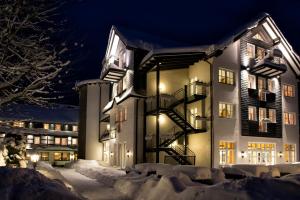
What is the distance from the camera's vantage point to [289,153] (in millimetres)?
33688

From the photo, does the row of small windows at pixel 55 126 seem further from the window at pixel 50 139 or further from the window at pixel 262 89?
the window at pixel 262 89

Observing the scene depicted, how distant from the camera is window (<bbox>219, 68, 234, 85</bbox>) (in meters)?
29.3

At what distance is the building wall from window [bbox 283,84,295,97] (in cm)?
645

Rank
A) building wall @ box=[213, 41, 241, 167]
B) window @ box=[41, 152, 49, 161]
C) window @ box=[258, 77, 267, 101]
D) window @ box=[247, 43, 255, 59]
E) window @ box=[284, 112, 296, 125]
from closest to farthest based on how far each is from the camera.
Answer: building wall @ box=[213, 41, 241, 167]
window @ box=[247, 43, 255, 59]
window @ box=[258, 77, 267, 101]
window @ box=[284, 112, 296, 125]
window @ box=[41, 152, 49, 161]

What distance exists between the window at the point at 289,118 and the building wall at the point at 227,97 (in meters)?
6.56

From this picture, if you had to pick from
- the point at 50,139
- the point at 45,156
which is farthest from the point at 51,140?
the point at 45,156

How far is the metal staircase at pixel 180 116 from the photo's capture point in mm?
28642

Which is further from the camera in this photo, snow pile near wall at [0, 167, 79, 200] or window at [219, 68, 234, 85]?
window at [219, 68, 234, 85]

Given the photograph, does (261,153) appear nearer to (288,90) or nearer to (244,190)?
(288,90)

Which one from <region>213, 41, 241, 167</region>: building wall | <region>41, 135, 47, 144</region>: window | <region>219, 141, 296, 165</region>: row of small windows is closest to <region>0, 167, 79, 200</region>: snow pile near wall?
<region>213, 41, 241, 167</region>: building wall

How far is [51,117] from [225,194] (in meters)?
55.2

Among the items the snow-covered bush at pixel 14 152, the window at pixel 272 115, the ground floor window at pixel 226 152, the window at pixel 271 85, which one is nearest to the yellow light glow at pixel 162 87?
the ground floor window at pixel 226 152

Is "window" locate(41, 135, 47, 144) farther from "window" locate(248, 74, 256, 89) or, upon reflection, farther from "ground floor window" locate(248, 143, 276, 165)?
"window" locate(248, 74, 256, 89)

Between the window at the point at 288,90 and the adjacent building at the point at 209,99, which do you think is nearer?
the adjacent building at the point at 209,99
